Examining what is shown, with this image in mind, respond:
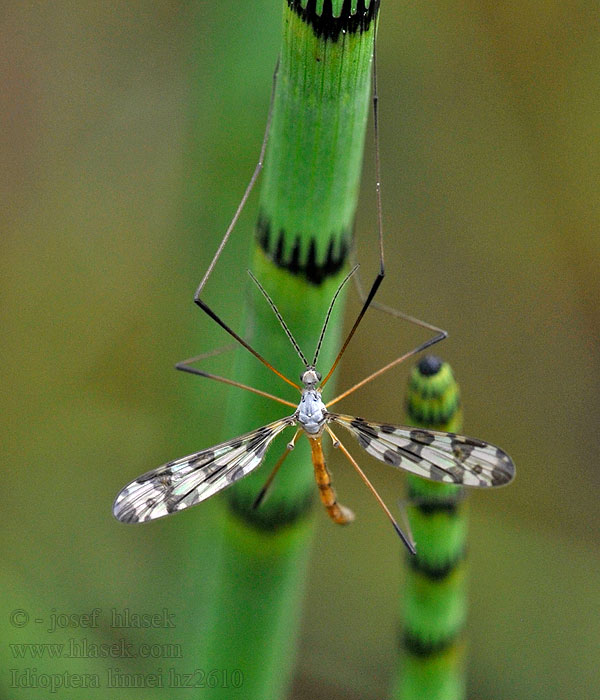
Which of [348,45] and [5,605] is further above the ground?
[348,45]

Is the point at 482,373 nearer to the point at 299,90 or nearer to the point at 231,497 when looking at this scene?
the point at 231,497

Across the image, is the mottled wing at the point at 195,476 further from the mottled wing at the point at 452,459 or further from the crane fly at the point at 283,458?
the mottled wing at the point at 452,459

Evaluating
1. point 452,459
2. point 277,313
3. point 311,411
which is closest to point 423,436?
point 452,459

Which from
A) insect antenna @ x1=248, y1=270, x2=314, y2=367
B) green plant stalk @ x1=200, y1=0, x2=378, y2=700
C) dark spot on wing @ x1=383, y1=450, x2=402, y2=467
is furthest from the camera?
dark spot on wing @ x1=383, y1=450, x2=402, y2=467

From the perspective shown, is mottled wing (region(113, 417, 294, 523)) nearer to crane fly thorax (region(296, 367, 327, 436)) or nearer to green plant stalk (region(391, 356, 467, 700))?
crane fly thorax (region(296, 367, 327, 436))

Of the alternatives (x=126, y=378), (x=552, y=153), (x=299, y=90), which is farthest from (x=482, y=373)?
(x=299, y=90)

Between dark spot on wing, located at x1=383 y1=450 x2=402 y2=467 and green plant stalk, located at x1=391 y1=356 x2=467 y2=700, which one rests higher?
dark spot on wing, located at x1=383 y1=450 x2=402 y2=467

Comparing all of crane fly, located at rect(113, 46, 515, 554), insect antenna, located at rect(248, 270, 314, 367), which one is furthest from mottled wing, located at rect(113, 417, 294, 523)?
insect antenna, located at rect(248, 270, 314, 367)
